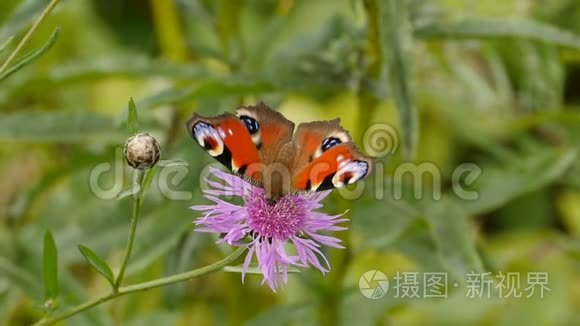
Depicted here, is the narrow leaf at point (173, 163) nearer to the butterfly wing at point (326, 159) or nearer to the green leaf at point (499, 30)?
the butterfly wing at point (326, 159)

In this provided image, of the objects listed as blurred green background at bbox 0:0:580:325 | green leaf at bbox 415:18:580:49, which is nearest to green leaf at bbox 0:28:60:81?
blurred green background at bbox 0:0:580:325

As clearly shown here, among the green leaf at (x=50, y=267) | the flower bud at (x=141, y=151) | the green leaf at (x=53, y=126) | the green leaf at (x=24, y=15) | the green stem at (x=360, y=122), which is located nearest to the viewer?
the flower bud at (x=141, y=151)

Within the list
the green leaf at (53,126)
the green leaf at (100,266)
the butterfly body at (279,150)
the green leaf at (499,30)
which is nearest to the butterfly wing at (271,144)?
the butterfly body at (279,150)

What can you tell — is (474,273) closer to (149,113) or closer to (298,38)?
(298,38)

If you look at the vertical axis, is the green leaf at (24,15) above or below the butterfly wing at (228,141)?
above

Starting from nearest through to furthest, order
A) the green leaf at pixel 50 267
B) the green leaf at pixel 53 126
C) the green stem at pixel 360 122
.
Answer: the green leaf at pixel 50 267 → the green stem at pixel 360 122 → the green leaf at pixel 53 126

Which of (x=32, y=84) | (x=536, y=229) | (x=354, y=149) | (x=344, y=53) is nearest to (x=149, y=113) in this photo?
(x=32, y=84)
